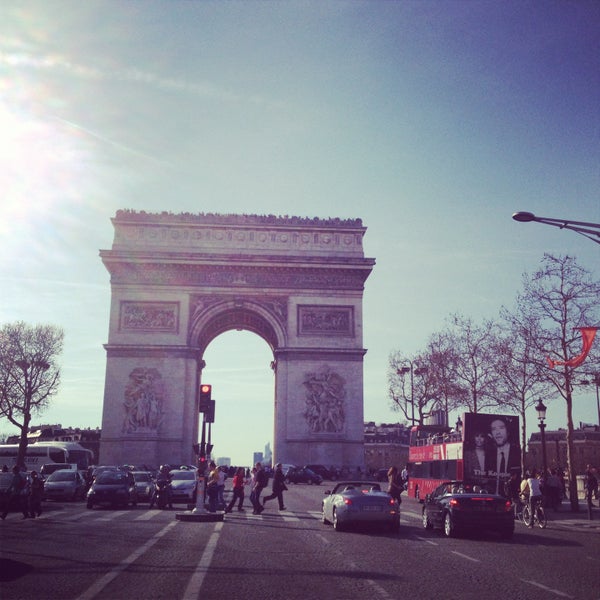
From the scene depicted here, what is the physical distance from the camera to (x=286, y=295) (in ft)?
184

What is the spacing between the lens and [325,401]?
53.9 m

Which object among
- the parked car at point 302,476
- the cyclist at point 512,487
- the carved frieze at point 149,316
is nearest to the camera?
the cyclist at point 512,487

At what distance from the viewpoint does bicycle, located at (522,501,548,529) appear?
74.1 ft

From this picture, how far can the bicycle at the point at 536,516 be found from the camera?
22.6 meters

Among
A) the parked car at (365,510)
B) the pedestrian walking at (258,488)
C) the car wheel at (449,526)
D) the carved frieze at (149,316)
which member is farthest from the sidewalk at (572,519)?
the carved frieze at (149,316)

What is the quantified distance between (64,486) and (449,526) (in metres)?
23.6

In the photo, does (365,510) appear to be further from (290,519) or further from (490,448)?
(490,448)

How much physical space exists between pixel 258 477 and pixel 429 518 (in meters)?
7.65

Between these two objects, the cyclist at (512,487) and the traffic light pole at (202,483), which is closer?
the traffic light pole at (202,483)

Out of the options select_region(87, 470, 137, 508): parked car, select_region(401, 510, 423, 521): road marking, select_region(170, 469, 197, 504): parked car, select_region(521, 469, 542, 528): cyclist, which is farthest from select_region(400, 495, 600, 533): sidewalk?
select_region(87, 470, 137, 508): parked car

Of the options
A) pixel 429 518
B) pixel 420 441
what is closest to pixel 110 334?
pixel 420 441

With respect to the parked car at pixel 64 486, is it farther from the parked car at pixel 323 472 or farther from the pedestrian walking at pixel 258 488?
the parked car at pixel 323 472

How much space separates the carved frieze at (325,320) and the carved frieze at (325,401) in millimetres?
3046

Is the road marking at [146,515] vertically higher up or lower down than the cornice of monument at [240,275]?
lower down
